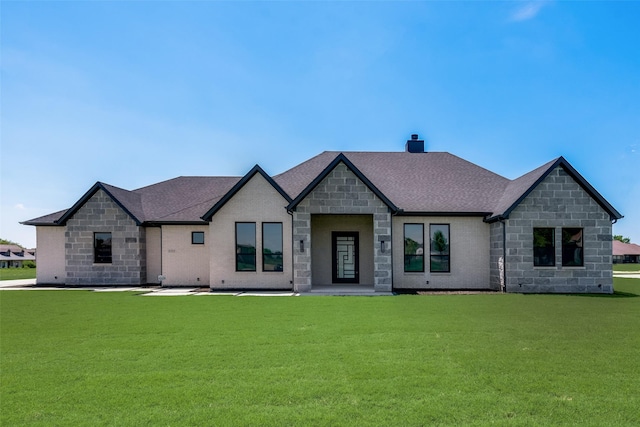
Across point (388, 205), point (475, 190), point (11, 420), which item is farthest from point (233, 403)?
point (475, 190)

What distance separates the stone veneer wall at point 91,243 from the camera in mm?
19719

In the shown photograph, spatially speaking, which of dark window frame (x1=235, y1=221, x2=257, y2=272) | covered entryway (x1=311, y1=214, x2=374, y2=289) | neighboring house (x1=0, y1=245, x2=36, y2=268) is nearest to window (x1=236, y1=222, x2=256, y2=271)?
dark window frame (x1=235, y1=221, x2=257, y2=272)

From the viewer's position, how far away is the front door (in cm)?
1925

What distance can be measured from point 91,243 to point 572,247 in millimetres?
22979

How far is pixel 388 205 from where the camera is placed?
55.1 feet

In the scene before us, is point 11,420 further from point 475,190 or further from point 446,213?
point 475,190

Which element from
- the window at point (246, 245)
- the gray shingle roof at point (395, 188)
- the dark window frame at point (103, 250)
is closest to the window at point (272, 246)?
the window at point (246, 245)

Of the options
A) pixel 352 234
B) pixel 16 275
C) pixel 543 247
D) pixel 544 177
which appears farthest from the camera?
pixel 16 275

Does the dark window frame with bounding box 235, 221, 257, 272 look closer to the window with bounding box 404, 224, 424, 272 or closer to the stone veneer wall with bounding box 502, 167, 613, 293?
the window with bounding box 404, 224, 424, 272

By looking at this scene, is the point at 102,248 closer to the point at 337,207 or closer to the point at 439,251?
the point at 337,207

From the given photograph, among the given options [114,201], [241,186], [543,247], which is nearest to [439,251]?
[543,247]

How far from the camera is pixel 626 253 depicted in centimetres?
7175

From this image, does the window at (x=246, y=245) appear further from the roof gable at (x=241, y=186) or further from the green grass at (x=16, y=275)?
the green grass at (x=16, y=275)

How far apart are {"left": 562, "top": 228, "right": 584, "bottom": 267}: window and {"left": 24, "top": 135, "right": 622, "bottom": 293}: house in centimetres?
4
